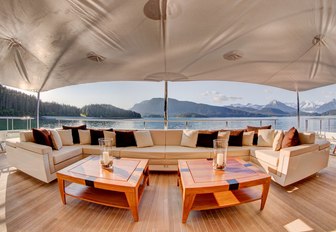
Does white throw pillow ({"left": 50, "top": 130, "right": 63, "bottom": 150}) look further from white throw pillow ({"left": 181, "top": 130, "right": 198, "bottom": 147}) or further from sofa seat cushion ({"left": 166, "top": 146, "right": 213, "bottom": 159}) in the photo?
white throw pillow ({"left": 181, "top": 130, "right": 198, "bottom": 147})

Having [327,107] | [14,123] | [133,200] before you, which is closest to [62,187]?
[133,200]

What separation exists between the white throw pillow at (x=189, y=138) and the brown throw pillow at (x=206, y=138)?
0.07 meters

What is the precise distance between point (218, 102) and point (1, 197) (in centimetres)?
1046

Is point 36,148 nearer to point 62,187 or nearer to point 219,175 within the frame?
point 62,187

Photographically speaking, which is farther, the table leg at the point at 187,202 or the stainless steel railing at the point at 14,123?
the stainless steel railing at the point at 14,123

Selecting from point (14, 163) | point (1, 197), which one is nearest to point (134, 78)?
point (14, 163)

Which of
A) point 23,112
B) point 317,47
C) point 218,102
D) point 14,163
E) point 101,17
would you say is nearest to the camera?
point 101,17

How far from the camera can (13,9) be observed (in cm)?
182

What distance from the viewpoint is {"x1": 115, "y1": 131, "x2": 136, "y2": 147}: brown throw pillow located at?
3.19 m

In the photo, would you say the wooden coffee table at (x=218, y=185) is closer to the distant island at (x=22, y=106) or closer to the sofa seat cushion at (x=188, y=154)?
the sofa seat cushion at (x=188, y=154)

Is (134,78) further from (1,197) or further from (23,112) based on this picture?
(23,112)

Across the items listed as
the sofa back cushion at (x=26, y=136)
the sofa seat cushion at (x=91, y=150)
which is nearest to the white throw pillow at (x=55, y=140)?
the sofa back cushion at (x=26, y=136)

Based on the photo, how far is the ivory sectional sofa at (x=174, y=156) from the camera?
2.29 meters

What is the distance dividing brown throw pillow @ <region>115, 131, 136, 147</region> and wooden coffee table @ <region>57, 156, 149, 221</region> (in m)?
1.04
